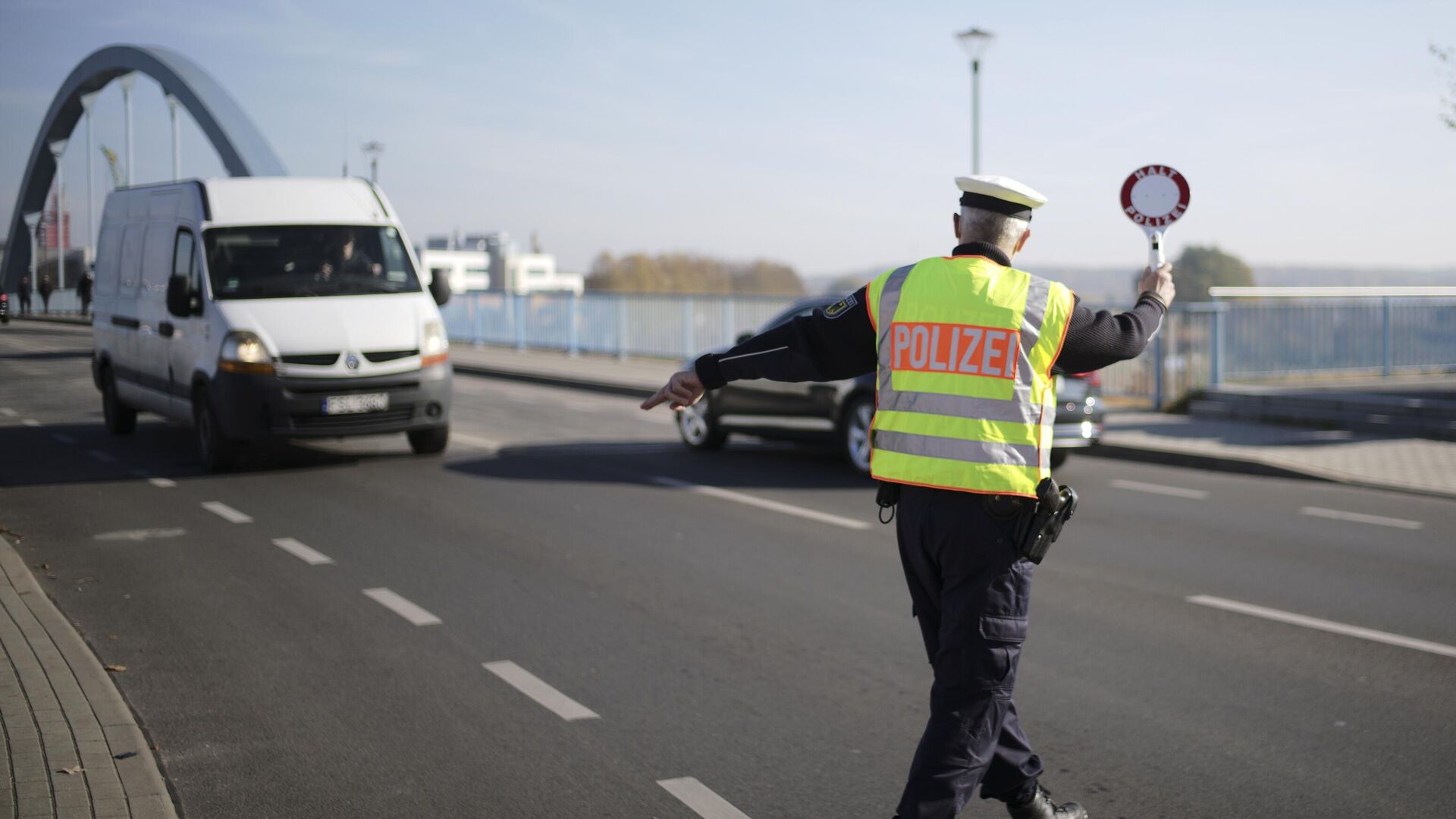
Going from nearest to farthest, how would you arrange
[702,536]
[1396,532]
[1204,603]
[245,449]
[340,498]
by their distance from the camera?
[1204,603] → [702,536] → [1396,532] → [340,498] → [245,449]

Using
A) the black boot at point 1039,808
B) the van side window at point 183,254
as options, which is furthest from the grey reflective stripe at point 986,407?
the van side window at point 183,254

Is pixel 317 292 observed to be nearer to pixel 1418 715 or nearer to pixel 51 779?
pixel 51 779

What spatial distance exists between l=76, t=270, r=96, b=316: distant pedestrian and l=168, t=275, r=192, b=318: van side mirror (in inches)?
155

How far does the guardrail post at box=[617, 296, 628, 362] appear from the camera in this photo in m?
28.6

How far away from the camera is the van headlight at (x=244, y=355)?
11.1m

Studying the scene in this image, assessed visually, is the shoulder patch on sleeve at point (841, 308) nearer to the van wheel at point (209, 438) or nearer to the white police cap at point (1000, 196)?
the white police cap at point (1000, 196)

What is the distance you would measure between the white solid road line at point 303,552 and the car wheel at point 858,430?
5.17 m

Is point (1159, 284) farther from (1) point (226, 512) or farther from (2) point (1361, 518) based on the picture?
(1) point (226, 512)

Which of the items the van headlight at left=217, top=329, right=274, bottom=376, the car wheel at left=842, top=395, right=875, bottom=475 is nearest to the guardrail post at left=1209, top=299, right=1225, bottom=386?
the car wheel at left=842, top=395, right=875, bottom=475

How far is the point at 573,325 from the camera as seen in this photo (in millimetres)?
30266

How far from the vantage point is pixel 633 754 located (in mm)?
4699

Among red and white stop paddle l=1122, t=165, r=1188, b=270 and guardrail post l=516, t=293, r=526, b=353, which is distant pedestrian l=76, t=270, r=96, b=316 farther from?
guardrail post l=516, t=293, r=526, b=353

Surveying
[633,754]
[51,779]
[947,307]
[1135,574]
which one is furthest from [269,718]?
[1135,574]

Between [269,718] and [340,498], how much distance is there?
536 cm
